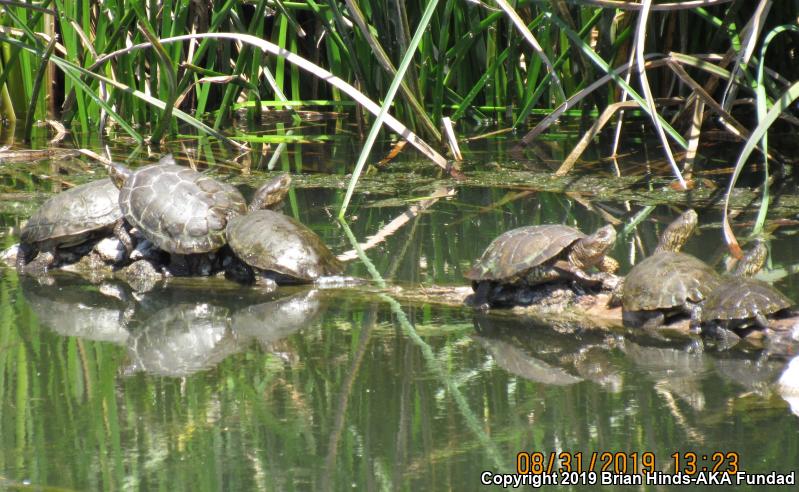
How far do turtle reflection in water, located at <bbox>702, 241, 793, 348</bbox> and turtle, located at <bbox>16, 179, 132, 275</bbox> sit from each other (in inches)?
111

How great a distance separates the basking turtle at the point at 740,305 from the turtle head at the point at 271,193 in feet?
7.73

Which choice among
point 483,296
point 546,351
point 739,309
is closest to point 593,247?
point 483,296

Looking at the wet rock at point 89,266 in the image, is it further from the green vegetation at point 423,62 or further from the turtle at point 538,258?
the turtle at point 538,258

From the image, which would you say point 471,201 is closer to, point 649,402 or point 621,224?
point 621,224

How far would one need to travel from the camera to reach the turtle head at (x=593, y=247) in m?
3.99

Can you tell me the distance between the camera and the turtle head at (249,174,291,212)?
5.16 m

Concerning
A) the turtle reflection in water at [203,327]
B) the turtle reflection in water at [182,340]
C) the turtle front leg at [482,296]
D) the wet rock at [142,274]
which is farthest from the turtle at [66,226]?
the turtle front leg at [482,296]

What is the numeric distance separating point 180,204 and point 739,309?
8.63 ft

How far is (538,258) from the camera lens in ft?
13.0

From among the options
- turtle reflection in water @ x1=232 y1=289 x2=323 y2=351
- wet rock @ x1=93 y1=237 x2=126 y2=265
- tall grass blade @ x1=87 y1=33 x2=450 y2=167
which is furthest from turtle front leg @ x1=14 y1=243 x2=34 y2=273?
tall grass blade @ x1=87 y1=33 x2=450 y2=167

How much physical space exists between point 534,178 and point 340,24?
5.47ft

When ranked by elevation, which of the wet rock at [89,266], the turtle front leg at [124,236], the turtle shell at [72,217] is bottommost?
the wet rock at [89,266]

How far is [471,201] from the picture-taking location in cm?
603

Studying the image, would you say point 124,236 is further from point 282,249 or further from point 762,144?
point 762,144
